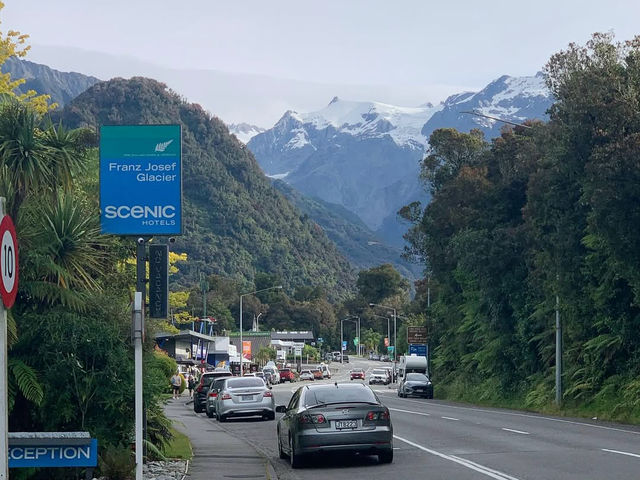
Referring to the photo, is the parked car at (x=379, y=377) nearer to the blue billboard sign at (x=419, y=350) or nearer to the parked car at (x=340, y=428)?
the blue billboard sign at (x=419, y=350)

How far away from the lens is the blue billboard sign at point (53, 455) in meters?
9.80

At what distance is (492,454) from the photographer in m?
19.4

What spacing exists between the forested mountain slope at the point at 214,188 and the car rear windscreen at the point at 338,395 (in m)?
142

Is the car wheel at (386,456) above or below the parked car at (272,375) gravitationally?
above

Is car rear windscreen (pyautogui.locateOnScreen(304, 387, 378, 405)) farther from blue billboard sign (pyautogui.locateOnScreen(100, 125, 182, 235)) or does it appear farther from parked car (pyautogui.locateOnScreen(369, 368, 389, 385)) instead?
parked car (pyautogui.locateOnScreen(369, 368, 389, 385))

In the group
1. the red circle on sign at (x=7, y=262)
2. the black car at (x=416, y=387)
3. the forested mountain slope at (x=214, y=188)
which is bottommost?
the black car at (x=416, y=387)

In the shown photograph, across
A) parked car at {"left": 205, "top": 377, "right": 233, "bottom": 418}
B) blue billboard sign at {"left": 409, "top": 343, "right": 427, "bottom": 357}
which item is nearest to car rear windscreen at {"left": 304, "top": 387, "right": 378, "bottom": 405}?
parked car at {"left": 205, "top": 377, "right": 233, "bottom": 418}

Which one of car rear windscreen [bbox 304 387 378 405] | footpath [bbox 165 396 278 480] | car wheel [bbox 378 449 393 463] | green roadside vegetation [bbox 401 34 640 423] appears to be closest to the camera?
footpath [bbox 165 396 278 480]

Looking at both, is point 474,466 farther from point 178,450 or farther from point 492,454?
point 178,450

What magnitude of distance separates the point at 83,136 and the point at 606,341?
77.8 feet

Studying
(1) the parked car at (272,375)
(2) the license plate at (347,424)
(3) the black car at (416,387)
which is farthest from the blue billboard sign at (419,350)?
(2) the license plate at (347,424)

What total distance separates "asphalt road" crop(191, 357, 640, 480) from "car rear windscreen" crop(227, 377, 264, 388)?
244 inches

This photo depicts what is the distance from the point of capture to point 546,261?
40.3 meters

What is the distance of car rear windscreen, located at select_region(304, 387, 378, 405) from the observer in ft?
61.5
